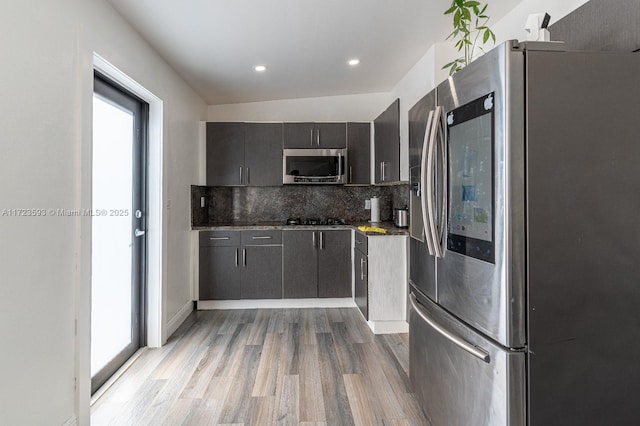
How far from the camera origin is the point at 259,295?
3910mm

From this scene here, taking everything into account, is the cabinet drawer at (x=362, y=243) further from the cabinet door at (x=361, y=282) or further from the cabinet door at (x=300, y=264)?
the cabinet door at (x=300, y=264)

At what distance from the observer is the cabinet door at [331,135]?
4.18 m

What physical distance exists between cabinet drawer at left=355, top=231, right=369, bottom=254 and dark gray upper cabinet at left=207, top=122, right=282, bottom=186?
3.90 ft

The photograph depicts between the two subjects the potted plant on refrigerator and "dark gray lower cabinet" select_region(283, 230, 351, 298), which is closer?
the potted plant on refrigerator

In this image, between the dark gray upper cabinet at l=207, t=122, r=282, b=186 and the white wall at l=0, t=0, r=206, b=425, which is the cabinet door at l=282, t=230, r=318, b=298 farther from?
the white wall at l=0, t=0, r=206, b=425

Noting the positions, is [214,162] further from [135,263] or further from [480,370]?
[480,370]

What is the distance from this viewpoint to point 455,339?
4.58 feet

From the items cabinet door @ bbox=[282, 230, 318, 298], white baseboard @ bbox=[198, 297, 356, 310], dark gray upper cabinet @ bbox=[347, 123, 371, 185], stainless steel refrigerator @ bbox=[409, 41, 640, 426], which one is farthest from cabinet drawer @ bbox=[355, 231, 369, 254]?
stainless steel refrigerator @ bbox=[409, 41, 640, 426]

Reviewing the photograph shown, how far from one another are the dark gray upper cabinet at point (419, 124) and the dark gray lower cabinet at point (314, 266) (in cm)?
215

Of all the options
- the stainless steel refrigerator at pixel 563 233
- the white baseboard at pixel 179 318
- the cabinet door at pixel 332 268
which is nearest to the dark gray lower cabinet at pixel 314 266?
the cabinet door at pixel 332 268

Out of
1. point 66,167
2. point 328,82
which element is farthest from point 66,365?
point 328,82

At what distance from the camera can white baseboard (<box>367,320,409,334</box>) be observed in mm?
3205

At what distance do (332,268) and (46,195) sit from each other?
2816 millimetres

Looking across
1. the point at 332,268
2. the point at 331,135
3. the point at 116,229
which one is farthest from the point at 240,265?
the point at 331,135
